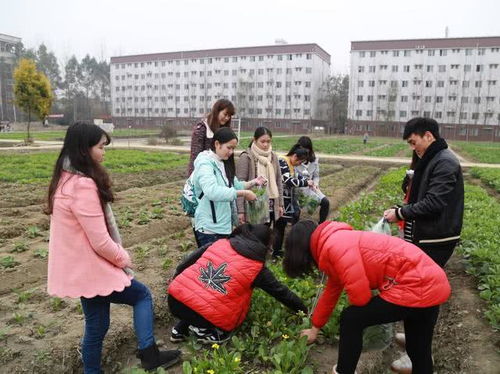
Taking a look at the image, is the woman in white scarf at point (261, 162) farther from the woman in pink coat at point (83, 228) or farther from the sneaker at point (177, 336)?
the woman in pink coat at point (83, 228)

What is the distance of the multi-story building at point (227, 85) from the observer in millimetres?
66188

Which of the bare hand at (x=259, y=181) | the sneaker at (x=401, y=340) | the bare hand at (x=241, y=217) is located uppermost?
the bare hand at (x=259, y=181)

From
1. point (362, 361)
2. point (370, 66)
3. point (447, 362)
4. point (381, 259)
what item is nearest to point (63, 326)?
point (362, 361)

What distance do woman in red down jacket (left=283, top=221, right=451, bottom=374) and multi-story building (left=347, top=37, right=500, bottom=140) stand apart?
196ft

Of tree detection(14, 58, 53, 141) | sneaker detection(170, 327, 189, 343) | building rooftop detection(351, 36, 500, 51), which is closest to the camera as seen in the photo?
sneaker detection(170, 327, 189, 343)

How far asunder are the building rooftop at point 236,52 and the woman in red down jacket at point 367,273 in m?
66.1

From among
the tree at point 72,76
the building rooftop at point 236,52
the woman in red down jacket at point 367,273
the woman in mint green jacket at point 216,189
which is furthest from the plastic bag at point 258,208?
the tree at point 72,76

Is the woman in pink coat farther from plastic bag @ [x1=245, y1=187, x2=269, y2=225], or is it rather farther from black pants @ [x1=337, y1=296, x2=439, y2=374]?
plastic bag @ [x1=245, y1=187, x2=269, y2=225]

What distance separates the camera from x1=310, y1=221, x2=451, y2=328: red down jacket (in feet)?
7.86

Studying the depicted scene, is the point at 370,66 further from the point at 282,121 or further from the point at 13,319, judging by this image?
the point at 13,319

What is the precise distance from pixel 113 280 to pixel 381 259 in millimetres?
1732

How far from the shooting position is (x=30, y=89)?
1051 inches

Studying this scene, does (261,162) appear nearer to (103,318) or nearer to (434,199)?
(434,199)

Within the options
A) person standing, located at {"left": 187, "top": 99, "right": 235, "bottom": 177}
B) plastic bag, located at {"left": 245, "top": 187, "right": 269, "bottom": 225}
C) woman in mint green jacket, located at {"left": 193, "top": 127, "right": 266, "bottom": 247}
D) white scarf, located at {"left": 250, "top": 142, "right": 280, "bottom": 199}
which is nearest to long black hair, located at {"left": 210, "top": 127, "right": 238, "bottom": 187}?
woman in mint green jacket, located at {"left": 193, "top": 127, "right": 266, "bottom": 247}
